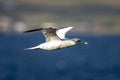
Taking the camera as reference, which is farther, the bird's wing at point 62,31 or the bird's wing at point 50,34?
the bird's wing at point 62,31

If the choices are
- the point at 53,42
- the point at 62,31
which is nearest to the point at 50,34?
the point at 53,42

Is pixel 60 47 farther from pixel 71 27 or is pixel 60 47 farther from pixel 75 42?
pixel 71 27

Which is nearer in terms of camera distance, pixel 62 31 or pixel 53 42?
pixel 53 42

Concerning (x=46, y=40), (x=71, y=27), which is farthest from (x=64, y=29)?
(x=46, y=40)

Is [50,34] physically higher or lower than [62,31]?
higher

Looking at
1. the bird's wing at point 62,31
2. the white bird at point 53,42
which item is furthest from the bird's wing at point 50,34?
the bird's wing at point 62,31

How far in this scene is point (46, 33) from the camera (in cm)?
3378

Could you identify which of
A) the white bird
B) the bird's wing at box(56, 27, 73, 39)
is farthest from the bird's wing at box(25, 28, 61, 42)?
the bird's wing at box(56, 27, 73, 39)

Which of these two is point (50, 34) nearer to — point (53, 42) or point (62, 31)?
point (53, 42)

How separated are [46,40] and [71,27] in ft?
24.2

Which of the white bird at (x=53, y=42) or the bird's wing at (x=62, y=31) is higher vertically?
the white bird at (x=53, y=42)

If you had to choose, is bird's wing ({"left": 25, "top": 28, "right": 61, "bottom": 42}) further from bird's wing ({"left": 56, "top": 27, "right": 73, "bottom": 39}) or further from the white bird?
bird's wing ({"left": 56, "top": 27, "right": 73, "bottom": 39})

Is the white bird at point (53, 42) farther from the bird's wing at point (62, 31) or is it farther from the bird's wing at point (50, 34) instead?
the bird's wing at point (62, 31)

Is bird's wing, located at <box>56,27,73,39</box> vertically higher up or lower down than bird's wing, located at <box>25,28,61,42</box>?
lower down
